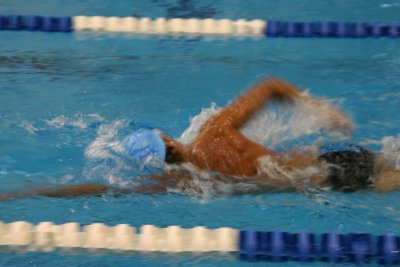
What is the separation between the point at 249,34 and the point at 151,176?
2.16 meters

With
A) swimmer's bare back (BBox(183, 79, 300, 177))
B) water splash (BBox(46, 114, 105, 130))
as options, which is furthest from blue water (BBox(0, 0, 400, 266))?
swimmer's bare back (BBox(183, 79, 300, 177))

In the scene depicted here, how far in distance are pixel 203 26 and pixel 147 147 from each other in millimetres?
2368

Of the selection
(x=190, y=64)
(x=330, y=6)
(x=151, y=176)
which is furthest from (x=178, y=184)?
(x=330, y=6)

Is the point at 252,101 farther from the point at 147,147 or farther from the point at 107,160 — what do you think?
the point at 107,160

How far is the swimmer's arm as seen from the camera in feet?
10.2

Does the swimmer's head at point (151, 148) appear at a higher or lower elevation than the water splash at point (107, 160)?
higher

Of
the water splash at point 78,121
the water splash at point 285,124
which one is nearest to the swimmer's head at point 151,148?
the water splash at point 285,124

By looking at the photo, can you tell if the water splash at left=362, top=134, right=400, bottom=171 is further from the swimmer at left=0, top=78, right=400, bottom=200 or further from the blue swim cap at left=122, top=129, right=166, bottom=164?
the blue swim cap at left=122, top=129, right=166, bottom=164

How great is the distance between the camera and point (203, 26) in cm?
514

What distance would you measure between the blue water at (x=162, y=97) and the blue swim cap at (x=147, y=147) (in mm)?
253

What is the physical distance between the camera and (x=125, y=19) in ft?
17.3

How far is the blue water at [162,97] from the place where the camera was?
300cm

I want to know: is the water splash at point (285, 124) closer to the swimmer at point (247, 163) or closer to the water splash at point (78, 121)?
the swimmer at point (247, 163)

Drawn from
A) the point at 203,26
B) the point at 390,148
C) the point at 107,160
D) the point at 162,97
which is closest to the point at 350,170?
the point at 390,148
